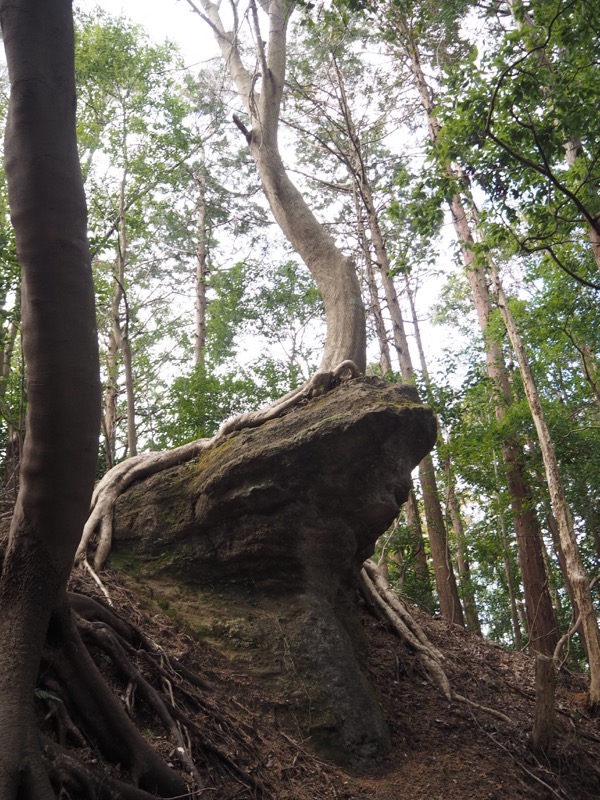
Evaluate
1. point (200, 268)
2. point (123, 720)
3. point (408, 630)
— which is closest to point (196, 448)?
point (408, 630)

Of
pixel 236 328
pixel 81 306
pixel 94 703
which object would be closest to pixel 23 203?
pixel 81 306

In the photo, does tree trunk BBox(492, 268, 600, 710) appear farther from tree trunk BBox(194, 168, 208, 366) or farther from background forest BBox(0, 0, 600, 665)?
tree trunk BBox(194, 168, 208, 366)

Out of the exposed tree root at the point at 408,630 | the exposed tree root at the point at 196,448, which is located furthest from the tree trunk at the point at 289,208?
the exposed tree root at the point at 408,630

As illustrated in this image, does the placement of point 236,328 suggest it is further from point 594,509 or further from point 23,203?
point 23,203

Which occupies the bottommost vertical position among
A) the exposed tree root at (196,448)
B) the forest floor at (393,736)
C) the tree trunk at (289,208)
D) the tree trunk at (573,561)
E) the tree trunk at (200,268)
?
the forest floor at (393,736)

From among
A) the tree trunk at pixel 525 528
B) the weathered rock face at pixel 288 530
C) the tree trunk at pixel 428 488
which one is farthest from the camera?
the tree trunk at pixel 428 488

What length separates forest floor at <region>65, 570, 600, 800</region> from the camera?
13.6ft

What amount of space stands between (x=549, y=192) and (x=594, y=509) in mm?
8426

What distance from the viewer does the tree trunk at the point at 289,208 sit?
7484 millimetres

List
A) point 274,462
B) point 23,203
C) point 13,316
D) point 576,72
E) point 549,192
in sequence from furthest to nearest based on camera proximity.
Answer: point 13,316 < point 549,192 < point 576,72 < point 274,462 < point 23,203

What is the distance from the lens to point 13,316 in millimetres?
9508

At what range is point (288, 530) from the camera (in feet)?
18.7

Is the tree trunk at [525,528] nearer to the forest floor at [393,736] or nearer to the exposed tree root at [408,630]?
the forest floor at [393,736]

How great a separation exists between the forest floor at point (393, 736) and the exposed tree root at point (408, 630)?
8 centimetres
